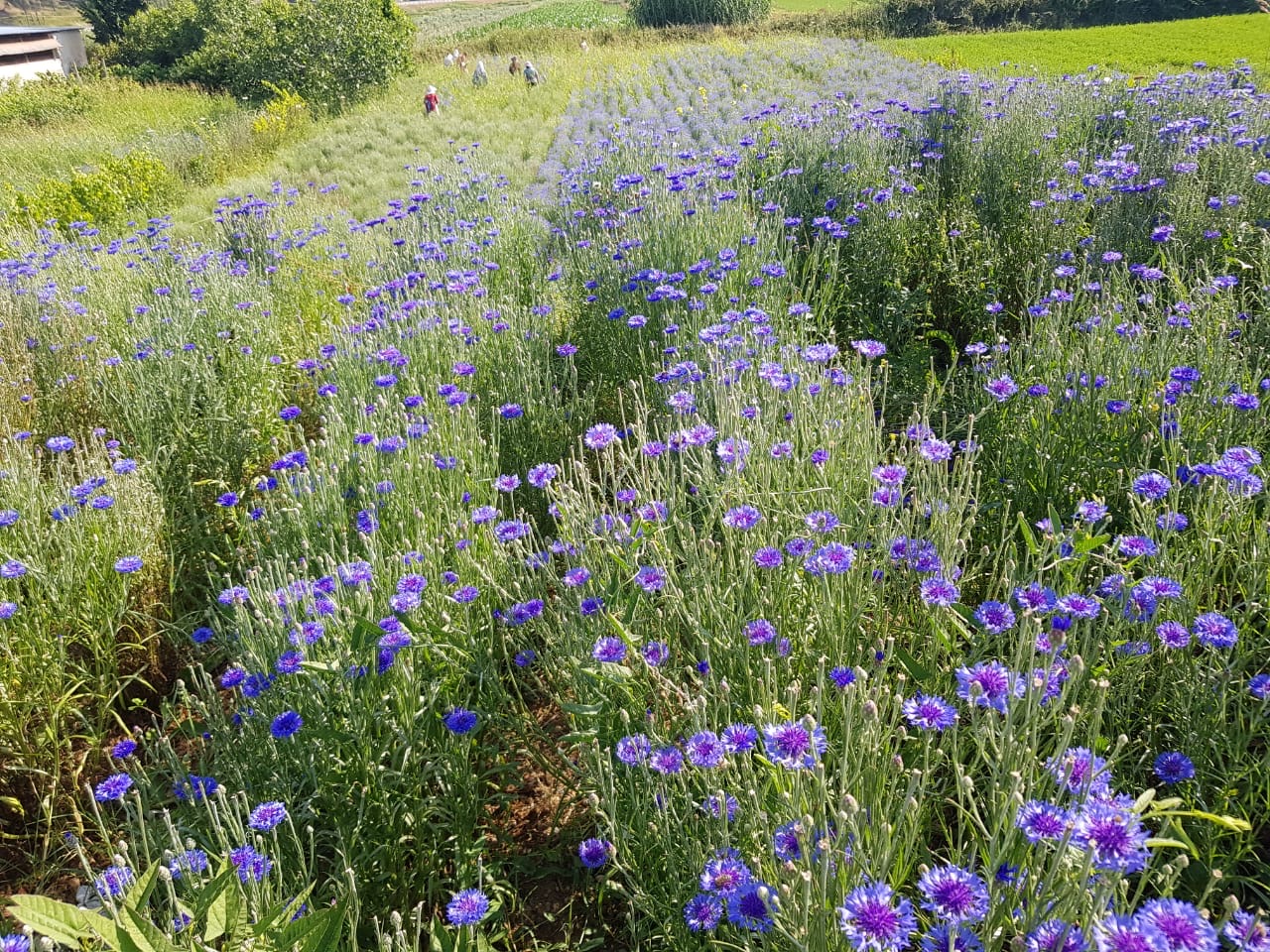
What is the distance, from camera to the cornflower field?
134 centimetres

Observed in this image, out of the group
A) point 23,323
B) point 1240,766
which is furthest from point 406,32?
point 1240,766

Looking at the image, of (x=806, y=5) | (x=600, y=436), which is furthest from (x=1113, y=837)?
(x=806, y=5)

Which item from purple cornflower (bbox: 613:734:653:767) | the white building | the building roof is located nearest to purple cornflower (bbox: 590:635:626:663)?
purple cornflower (bbox: 613:734:653:767)

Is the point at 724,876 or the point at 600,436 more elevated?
the point at 600,436

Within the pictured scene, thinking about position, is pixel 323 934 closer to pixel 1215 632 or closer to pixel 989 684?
pixel 989 684

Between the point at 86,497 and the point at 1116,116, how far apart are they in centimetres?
658

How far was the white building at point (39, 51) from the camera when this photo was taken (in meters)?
38.1

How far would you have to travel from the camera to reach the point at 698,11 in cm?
3341

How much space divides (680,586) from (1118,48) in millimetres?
18334

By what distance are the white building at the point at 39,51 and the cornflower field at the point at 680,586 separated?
43758 mm

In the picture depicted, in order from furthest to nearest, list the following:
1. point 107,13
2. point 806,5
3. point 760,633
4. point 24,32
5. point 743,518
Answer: point 107,13, point 806,5, point 24,32, point 743,518, point 760,633

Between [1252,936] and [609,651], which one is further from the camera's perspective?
[609,651]

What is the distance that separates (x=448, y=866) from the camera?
83.3 inches

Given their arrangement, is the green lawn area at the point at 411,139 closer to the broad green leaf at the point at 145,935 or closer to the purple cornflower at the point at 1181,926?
the broad green leaf at the point at 145,935
